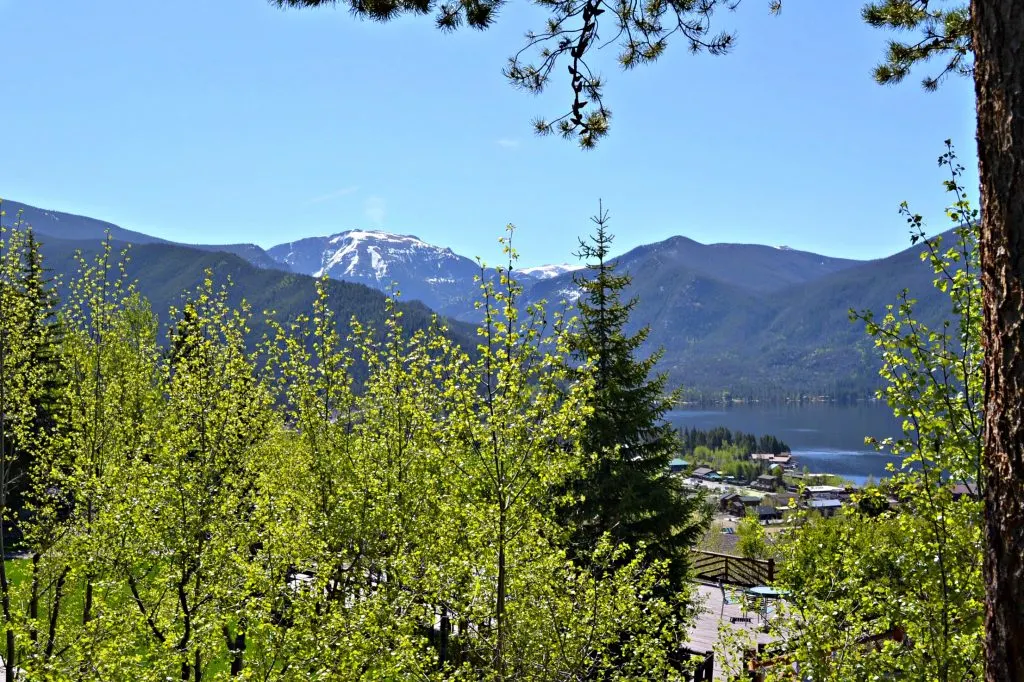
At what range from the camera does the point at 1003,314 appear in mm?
3406

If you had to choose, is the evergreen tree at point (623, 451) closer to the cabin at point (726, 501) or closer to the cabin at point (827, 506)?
the cabin at point (827, 506)

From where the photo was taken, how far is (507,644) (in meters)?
10.6

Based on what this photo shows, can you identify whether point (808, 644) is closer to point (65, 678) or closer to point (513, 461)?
point (513, 461)

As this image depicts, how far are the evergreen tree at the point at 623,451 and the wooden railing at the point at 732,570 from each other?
13434mm

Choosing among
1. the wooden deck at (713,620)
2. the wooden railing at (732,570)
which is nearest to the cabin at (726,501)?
the wooden railing at (732,570)

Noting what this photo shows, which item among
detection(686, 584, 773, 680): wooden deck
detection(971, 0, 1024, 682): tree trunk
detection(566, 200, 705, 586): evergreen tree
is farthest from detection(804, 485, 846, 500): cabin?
detection(971, 0, 1024, 682): tree trunk

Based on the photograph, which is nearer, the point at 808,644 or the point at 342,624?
the point at 808,644

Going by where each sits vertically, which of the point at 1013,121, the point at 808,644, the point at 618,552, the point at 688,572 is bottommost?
the point at 688,572

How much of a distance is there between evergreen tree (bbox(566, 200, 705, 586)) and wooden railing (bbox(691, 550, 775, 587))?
44.1ft

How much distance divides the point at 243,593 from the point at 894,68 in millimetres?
11759

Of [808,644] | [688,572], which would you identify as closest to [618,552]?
[808,644]

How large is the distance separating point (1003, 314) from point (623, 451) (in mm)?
17137

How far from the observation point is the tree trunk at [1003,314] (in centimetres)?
331

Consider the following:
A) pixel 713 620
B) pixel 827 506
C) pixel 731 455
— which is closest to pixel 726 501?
pixel 827 506
